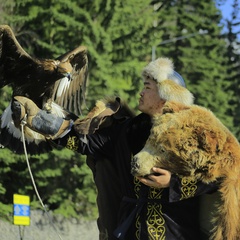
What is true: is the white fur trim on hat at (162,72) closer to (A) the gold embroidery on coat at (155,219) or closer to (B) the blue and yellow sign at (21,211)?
(A) the gold embroidery on coat at (155,219)

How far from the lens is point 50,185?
479 inches

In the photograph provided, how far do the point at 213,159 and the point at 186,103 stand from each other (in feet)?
1.18

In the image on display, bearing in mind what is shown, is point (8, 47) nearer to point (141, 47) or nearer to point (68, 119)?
point (68, 119)

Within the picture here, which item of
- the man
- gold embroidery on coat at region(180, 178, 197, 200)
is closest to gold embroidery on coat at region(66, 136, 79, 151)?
the man

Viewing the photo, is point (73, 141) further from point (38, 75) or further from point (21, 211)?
point (21, 211)

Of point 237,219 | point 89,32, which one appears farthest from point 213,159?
point 89,32

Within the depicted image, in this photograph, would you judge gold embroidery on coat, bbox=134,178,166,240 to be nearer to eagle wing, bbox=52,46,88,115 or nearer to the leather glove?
the leather glove

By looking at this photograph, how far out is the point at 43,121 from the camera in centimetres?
296

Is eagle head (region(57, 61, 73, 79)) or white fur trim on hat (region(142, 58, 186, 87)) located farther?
eagle head (region(57, 61, 73, 79))

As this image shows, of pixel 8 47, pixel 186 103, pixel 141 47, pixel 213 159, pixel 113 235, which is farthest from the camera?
pixel 141 47

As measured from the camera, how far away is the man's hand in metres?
2.69

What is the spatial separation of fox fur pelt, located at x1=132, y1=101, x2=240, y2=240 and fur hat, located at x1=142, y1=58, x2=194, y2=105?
180 mm

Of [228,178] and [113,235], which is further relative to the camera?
[113,235]

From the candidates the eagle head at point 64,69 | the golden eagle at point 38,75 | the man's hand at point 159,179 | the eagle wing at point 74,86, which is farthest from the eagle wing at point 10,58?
the man's hand at point 159,179
